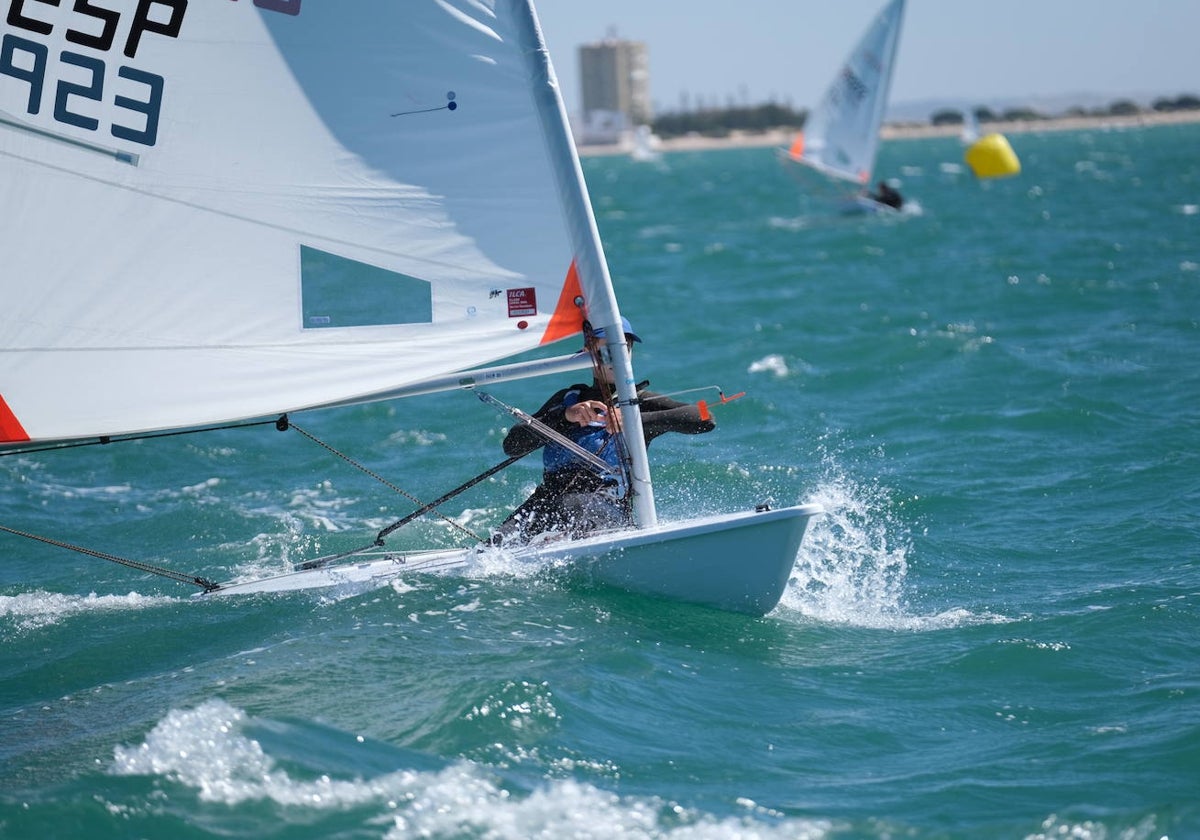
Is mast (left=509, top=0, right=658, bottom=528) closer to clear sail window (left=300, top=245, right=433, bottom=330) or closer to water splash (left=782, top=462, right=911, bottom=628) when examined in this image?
clear sail window (left=300, top=245, right=433, bottom=330)

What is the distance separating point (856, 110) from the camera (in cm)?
3206

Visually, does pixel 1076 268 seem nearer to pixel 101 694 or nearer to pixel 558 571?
pixel 558 571

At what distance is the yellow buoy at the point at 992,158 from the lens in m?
51.2

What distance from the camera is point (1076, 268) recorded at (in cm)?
2122

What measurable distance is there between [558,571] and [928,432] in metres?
5.27

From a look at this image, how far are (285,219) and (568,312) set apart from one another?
4.38ft

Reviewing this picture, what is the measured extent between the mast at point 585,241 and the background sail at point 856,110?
1014 inches

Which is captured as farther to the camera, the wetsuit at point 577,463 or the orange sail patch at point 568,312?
the wetsuit at point 577,463

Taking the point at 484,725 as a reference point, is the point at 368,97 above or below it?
above

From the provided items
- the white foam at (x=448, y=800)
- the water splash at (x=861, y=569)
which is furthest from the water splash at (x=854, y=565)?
the white foam at (x=448, y=800)

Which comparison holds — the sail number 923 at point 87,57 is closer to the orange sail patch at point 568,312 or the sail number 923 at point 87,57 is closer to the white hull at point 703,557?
the orange sail patch at point 568,312

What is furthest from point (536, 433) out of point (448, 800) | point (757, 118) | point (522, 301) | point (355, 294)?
point (757, 118)

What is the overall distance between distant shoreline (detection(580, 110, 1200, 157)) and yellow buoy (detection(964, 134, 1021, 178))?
368 ft

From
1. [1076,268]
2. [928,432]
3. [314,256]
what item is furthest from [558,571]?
[1076,268]
